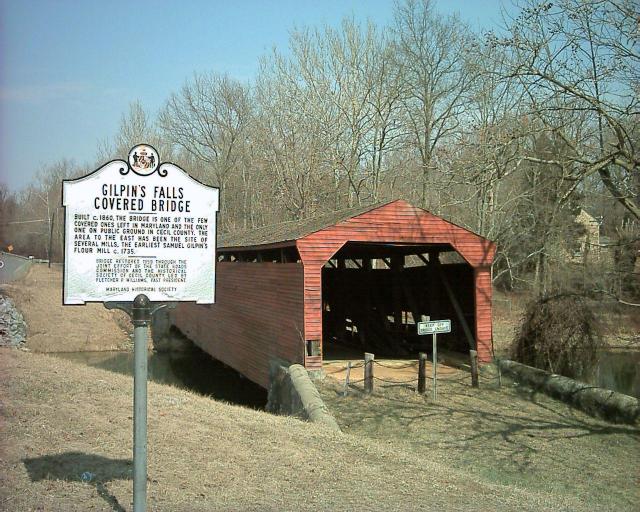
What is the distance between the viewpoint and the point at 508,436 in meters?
10.3

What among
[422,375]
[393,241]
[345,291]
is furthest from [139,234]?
[345,291]

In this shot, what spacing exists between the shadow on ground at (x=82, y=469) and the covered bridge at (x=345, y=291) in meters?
7.85

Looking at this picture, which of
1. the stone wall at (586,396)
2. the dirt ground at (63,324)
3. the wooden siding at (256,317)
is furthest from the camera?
the dirt ground at (63,324)

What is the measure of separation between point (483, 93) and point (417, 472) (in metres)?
20.9

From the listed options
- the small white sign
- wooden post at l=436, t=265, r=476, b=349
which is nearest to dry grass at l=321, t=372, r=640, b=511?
the small white sign

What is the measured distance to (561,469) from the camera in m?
8.80

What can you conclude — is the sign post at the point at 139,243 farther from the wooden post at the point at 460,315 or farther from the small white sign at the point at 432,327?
the wooden post at the point at 460,315

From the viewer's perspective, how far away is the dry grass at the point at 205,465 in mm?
5566

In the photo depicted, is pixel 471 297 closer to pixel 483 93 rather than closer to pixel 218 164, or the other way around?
pixel 483 93

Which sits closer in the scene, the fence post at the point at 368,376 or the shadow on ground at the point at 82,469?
the shadow on ground at the point at 82,469

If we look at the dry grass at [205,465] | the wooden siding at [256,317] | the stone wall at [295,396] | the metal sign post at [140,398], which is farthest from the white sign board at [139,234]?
the wooden siding at [256,317]

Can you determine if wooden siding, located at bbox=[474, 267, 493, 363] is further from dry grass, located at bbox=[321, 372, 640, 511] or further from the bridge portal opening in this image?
dry grass, located at bbox=[321, 372, 640, 511]

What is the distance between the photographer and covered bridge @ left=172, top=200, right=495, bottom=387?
574 inches

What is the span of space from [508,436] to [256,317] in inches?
337
